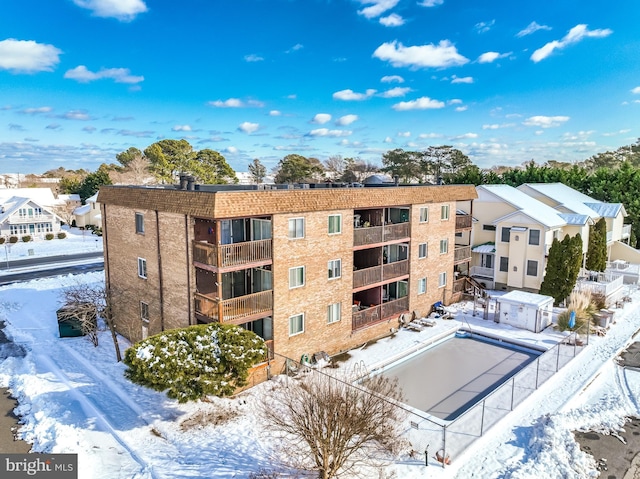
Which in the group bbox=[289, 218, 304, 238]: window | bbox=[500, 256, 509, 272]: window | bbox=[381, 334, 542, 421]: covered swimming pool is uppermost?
bbox=[289, 218, 304, 238]: window

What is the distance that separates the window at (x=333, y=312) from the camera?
21.3m

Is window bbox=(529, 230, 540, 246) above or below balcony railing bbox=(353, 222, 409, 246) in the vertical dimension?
below

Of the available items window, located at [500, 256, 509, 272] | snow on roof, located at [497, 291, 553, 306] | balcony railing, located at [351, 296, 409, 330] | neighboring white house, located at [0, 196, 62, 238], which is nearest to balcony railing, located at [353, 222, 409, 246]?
balcony railing, located at [351, 296, 409, 330]

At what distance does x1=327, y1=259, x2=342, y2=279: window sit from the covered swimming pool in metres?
5.12

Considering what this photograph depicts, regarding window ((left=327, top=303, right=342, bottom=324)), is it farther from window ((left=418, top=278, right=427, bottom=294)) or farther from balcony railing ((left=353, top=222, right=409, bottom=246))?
window ((left=418, top=278, right=427, bottom=294))

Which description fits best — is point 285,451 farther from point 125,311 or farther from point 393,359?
point 125,311

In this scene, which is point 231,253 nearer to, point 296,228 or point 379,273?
point 296,228

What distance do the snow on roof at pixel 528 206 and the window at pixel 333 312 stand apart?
18355 mm

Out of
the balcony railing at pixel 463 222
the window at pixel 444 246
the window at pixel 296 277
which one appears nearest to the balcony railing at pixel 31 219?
the window at pixel 296 277

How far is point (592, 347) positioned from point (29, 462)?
992 inches

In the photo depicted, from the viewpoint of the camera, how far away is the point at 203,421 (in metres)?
15.5

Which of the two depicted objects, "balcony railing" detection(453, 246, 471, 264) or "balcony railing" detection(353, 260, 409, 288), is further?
"balcony railing" detection(453, 246, 471, 264)

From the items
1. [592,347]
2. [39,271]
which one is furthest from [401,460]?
[39,271]

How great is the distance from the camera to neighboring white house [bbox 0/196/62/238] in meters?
58.4
